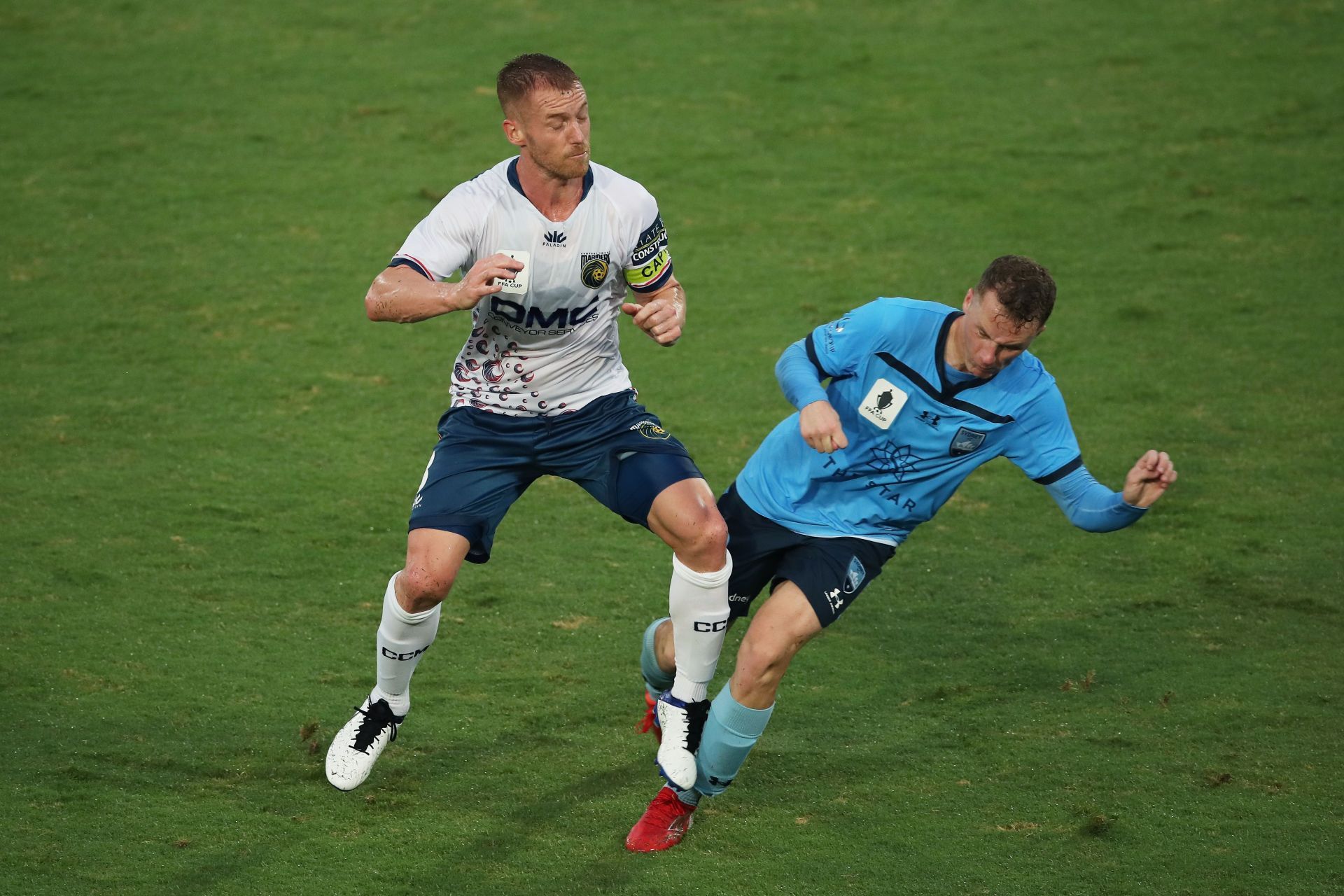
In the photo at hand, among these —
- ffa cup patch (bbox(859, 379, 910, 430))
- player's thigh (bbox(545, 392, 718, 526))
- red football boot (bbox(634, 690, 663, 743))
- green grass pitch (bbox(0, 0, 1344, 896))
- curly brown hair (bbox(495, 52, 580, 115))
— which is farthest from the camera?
red football boot (bbox(634, 690, 663, 743))

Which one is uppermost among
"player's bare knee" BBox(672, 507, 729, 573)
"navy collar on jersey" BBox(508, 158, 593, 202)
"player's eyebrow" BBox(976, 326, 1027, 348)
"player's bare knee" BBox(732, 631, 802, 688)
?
"navy collar on jersey" BBox(508, 158, 593, 202)

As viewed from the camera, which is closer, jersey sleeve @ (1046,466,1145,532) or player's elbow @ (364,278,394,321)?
player's elbow @ (364,278,394,321)

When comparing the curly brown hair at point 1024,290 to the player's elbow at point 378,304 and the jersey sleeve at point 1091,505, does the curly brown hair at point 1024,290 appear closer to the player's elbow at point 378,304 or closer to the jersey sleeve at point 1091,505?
the jersey sleeve at point 1091,505

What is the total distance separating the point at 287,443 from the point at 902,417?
392 centimetres

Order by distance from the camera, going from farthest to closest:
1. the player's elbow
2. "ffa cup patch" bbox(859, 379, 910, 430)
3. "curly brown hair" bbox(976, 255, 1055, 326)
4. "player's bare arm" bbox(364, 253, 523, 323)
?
"ffa cup patch" bbox(859, 379, 910, 430), "curly brown hair" bbox(976, 255, 1055, 326), the player's elbow, "player's bare arm" bbox(364, 253, 523, 323)

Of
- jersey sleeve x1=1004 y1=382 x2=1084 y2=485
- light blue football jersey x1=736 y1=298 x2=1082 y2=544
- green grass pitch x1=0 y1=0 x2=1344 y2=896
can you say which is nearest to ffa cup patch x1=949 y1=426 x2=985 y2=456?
light blue football jersey x1=736 y1=298 x2=1082 y2=544

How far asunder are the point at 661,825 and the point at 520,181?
207 cm

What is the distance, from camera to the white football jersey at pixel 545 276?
4414 millimetres

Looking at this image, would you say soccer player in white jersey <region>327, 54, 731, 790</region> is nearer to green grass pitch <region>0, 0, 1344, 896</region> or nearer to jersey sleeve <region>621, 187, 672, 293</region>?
jersey sleeve <region>621, 187, 672, 293</region>

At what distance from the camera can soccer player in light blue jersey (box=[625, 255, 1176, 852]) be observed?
444 cm

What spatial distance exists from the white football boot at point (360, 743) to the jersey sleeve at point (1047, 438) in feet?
7.17

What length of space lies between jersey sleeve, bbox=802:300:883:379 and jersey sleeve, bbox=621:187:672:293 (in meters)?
0.52

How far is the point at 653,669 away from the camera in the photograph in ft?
16.6

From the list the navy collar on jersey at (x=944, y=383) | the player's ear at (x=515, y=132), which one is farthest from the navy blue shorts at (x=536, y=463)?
the player's ear at (x=515, y=132)
